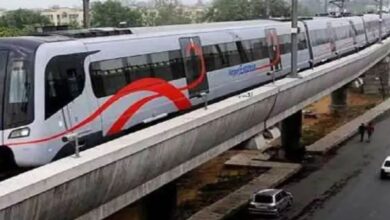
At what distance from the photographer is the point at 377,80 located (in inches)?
2667

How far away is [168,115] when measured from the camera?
16.2 metres

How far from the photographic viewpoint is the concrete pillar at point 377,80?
66.1m

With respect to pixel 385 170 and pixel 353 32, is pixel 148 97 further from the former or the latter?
pixel 353 32

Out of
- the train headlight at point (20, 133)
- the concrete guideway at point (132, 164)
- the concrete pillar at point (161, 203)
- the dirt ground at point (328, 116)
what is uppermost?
the train headlight at point (20, 133)

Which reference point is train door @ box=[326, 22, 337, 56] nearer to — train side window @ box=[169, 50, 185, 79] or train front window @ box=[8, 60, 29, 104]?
train side window @ box=[169, 50, 185, 79]

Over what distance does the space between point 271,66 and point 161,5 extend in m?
68.9

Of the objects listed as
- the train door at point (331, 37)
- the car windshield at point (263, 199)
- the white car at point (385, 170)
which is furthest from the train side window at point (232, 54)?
the train door at point (331, 37)

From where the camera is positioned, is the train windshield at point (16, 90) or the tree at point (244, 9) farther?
the tree at point (244, 9)

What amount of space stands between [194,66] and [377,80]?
52926mm

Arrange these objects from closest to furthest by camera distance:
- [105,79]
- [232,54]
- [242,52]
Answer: [105,79] → [232,54] → [242,52]

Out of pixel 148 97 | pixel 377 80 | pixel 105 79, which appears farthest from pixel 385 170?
pixel 377 80

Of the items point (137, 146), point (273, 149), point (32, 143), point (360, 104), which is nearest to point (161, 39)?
point (137, 146)

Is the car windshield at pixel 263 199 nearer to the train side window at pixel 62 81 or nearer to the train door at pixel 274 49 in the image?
the train door at pixel 274 49

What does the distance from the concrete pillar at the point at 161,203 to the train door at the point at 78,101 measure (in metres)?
7.20
